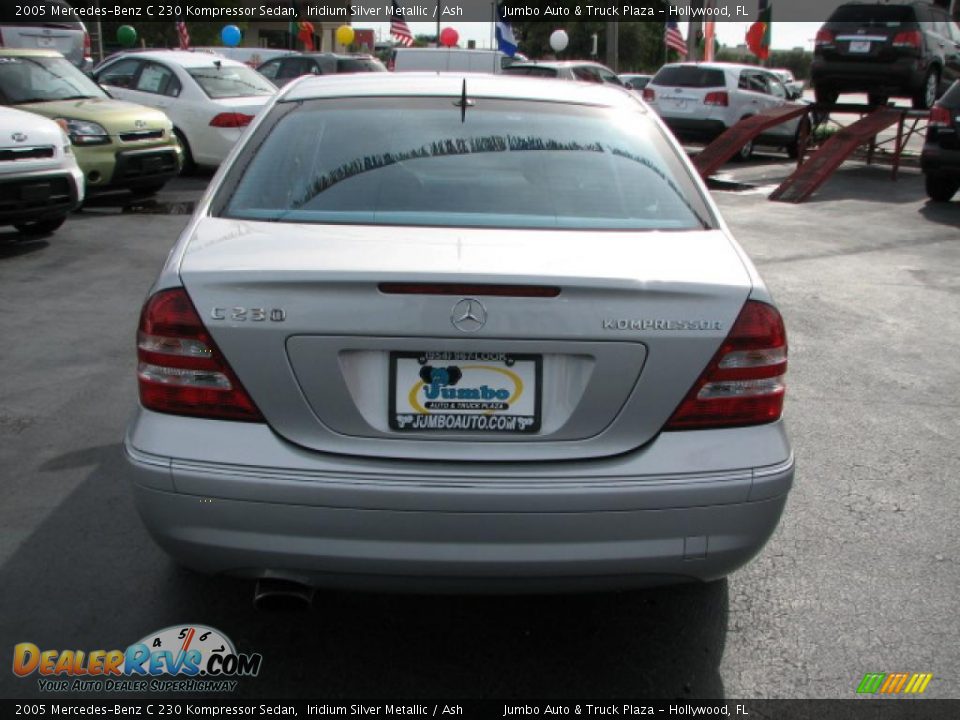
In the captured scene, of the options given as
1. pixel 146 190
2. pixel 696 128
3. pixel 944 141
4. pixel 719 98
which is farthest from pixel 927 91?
pixel 146 190

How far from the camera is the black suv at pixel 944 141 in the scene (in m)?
12.8

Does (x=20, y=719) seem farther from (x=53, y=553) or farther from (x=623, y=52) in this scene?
(x=623, y=52)

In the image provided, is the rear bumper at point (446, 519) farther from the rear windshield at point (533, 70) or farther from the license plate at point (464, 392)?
the rear windshield at point (533, 70)

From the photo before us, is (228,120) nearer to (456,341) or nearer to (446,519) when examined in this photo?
(456,341)

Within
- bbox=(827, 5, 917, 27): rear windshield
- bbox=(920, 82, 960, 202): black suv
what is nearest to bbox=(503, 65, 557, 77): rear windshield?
bbox=(827, 5, 917, 27): rear windshield

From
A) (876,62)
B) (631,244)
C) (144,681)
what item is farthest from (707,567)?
(876,62)

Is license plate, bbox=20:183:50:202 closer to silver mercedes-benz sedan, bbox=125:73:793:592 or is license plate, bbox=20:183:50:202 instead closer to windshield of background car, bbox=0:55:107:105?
windshield of background car, bbox=0:55:107:105

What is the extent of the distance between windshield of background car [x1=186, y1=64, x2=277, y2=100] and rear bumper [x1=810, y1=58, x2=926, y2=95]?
360 inches

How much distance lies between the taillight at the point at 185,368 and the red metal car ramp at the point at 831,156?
12390 mm

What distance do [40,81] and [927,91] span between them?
46.0ft

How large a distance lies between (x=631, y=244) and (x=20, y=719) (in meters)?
2.10

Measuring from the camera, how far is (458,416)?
2.65 metres

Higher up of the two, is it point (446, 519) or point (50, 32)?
point (50, 32)

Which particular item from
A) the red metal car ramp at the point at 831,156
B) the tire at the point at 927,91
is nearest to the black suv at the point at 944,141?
the red metal car ramp at the point at 831,156
